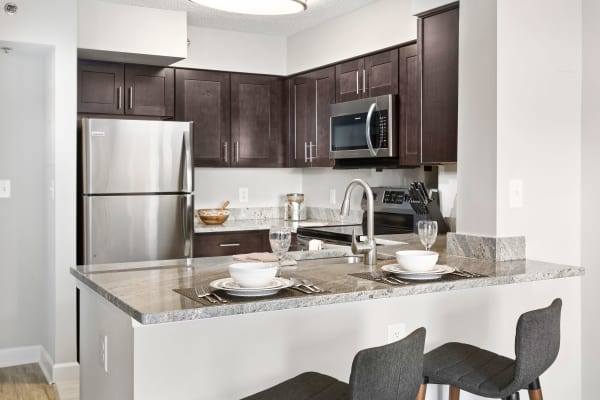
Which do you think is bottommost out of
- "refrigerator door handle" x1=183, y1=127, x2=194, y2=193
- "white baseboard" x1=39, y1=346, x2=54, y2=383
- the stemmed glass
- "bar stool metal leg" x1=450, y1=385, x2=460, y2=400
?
"white baseboard" x1=39, y1=346, x2=54, y2=383

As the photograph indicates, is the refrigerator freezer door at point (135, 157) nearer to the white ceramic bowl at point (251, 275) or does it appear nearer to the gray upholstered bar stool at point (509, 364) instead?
the white ceramic bowl at point (251, 275)

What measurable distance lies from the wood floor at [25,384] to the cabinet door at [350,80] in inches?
108

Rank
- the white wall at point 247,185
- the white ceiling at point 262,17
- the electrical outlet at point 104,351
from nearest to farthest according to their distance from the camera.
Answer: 1. the electrical outlet at point 104,351
2. the white ceiling at point 262,17
3. the white wall at point 247,185

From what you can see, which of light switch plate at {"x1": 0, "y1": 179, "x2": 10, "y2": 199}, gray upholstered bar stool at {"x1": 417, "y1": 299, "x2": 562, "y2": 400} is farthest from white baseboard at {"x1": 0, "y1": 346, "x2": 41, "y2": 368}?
gray upholstered bar stool at {"x1": 417, "y1": 299, "x2": 562, "y2": 400}

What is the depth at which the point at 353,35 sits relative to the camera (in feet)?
15.2

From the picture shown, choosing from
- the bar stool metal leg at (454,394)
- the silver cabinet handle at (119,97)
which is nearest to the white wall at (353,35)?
the silver cabinet handle at (119,97)

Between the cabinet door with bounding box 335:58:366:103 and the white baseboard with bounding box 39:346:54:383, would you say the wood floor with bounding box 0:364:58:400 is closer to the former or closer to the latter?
the white baseboard with bounding box 39:346:54:383

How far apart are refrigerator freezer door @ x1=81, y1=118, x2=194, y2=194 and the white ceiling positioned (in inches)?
32.4

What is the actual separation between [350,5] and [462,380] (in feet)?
10.3

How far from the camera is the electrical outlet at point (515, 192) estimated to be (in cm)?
275

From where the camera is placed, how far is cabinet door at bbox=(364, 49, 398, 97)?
418 centimetres

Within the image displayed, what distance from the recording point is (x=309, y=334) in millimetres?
2199

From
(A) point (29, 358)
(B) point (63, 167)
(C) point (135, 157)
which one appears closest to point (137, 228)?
(C) point (135, 157)

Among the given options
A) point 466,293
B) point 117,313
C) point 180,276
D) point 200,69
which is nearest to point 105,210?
point 200,69
